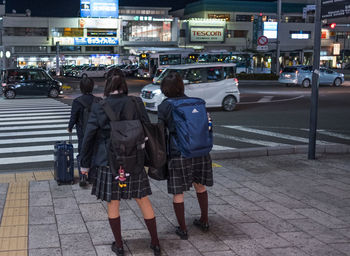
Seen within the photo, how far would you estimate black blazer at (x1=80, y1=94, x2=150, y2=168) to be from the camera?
4.17m

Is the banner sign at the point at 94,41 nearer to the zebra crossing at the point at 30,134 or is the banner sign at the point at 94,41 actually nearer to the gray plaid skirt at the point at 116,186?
the zebra crossing at the point at 30,134

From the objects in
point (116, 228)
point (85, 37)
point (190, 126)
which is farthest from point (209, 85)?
point (85, 37)

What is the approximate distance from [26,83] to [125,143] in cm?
2137

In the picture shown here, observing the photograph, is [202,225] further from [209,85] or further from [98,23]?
[98,23]

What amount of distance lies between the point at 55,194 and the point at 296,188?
11.6 ft

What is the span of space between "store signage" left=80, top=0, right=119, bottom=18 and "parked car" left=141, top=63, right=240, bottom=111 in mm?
56105

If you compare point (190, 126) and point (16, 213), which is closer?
point (190, 126)

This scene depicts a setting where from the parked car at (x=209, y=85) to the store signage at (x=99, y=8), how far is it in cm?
5610

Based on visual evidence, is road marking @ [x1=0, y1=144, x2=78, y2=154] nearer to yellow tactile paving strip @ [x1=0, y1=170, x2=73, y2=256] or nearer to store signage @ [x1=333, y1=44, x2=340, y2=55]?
yellow tactile paving strip @ [x1=0, y1=170, x2=73, y2=256]

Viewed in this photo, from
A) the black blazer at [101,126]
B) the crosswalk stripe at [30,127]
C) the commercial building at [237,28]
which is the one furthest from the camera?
the commercial building at [237,28]

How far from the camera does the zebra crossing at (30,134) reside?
30.7 ft

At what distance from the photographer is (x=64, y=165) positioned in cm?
703

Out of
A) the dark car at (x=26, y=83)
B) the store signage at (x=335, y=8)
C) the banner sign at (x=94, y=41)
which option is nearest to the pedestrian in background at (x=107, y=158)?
the store signage at (x=335, y=8)

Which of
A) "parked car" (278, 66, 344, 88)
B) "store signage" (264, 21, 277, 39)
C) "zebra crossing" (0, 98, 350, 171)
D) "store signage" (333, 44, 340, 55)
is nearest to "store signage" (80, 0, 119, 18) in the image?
"store signage" (264, 21, 277, 39)
